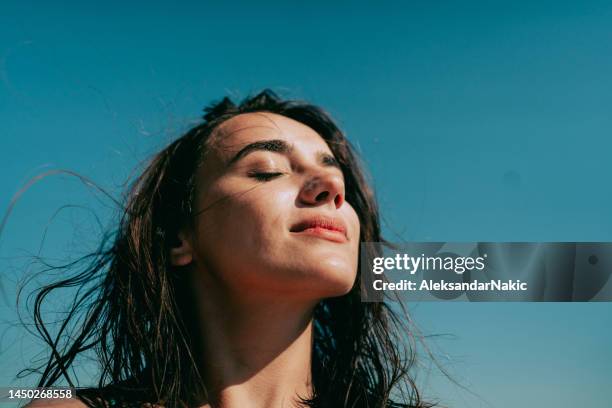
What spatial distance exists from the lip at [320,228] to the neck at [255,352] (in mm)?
483

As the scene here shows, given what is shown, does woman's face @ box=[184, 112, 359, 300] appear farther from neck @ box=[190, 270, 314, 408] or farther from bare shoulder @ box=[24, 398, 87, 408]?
bare shoulder @ box=[24, 398, 87, 408]

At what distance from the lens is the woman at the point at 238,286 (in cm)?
438

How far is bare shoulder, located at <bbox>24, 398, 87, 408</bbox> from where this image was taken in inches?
171

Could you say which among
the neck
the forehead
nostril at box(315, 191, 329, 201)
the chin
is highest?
the forehead

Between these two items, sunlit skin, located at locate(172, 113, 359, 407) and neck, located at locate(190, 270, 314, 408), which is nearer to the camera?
sunlit skin, located at locate(172, 113, 359, 407)

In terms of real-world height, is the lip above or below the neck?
above


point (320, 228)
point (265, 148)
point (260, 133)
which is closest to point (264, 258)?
point (320, 228)

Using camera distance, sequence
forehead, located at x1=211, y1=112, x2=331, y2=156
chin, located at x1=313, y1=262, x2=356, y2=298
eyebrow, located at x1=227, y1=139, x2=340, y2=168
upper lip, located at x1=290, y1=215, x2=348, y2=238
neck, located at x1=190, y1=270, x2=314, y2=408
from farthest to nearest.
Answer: forehead, located at x1=211, y1=112, x2=331, y2=156, eyebrow, located at x1=227, y1=139, x2=340, y2=168, neck, located at x1=190, y1=270, x2=314, y2=408, upper lip, located at x1=290, y1=215, x2=348, y2=238, chin, located at x1=313, y1=262, x2=356, y2=298

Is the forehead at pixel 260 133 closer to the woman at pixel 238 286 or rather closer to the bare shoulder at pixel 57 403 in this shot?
the woman at pixel 238 286

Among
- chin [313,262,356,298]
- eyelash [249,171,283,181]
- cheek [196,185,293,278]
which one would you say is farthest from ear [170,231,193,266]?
chin [313,262,356,298]

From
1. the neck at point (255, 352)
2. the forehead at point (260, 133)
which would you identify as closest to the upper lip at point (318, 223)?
the neck at point (255, 352)

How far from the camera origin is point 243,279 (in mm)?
4418

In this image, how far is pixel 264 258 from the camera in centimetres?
427

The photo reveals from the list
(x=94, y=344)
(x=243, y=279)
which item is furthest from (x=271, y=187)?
(x=94, y=344)
